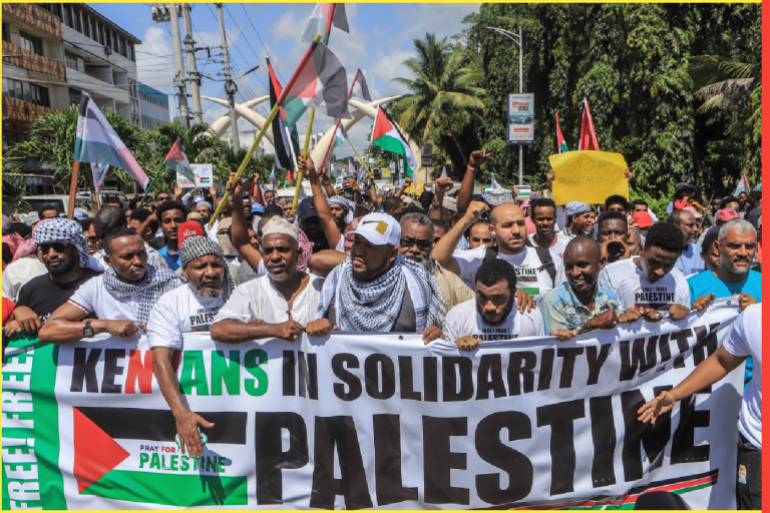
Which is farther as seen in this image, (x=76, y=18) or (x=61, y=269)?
(x=76, y=18)

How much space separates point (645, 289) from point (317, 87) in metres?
3.06

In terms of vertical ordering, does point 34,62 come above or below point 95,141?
above

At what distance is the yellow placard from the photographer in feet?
25.0

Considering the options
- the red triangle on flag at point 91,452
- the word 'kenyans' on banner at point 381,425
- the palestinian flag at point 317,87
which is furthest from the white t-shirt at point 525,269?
the red triangle on flag at point 91,452

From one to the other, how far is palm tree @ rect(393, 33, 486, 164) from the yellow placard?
31113mm

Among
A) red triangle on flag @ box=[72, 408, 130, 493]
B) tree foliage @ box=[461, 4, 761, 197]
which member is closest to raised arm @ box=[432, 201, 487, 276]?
red triangle on flag @ box=[72, 408, 130, 493]

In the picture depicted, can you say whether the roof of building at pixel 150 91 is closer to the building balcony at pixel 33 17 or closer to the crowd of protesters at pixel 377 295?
the building balcony at pixel 33 17

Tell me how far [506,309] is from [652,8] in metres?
19.2

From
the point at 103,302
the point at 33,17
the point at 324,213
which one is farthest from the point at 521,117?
the point at 33,17

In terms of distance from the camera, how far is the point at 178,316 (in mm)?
3254

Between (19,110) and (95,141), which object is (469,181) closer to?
(95,141)

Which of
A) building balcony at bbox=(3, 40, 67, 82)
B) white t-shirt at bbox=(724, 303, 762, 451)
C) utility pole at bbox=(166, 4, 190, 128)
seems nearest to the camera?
white t-shirt at bbox=(724, 303, 762, 451)

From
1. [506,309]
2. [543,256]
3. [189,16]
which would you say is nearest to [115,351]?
[506,309]

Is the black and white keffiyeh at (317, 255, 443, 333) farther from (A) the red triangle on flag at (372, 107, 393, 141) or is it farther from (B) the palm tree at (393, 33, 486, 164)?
(B) the palm tree at (393, 33, 486, 164)
